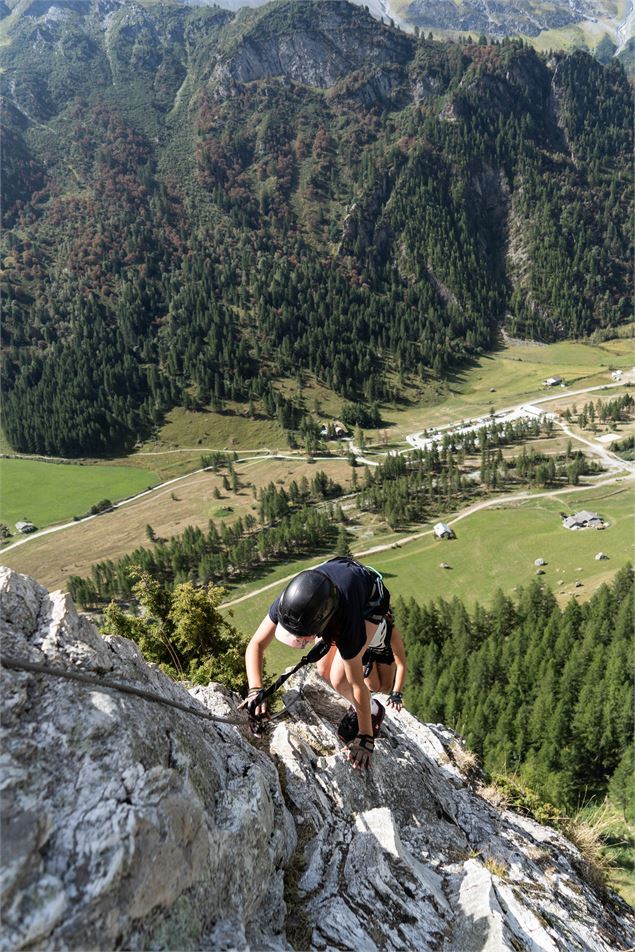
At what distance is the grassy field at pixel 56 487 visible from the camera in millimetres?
130625

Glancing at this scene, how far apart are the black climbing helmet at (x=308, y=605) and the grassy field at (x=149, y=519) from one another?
104516mm

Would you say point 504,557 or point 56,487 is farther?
point 56,487

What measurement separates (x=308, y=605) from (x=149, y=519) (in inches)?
5005

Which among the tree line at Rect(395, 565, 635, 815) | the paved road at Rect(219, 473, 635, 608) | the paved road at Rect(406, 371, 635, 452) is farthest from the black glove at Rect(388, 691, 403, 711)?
the paved road at Rect(406, 371, 635, 452)

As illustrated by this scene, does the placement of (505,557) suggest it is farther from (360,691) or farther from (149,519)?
(360,691)

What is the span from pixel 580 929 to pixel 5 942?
9.56 metres

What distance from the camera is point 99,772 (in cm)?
489

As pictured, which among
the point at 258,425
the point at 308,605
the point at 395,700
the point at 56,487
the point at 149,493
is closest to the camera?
the point at 308,605

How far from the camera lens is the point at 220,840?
5.83 metres

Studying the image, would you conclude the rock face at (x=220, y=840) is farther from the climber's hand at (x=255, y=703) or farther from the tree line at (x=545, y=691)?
the tree line at (x=545, y=691)

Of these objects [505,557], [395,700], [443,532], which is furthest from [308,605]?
[443,532]

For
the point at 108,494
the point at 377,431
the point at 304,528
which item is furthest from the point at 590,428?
the point at 108,494

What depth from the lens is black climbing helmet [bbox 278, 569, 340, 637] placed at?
22.6 ft

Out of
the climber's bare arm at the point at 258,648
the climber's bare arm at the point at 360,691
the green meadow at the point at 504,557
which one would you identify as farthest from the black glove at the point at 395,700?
the green meadow at the point at 504,557
